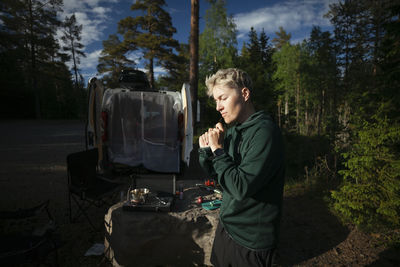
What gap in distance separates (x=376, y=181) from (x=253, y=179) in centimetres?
348

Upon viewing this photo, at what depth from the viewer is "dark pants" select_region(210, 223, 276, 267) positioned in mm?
1252

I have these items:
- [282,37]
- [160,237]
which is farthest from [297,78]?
[160,237]

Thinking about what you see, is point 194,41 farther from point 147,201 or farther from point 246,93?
point 246,93

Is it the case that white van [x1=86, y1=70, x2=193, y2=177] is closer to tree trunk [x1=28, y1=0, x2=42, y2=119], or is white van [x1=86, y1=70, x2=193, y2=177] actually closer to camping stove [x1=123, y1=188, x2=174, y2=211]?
camping stove [x1=123, y1=188, x2=174, y2=211]

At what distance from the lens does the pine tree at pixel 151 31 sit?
1925 cm

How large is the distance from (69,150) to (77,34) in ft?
91.4

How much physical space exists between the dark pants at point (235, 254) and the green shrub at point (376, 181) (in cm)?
285

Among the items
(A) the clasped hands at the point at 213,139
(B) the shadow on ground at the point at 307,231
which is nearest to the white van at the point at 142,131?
(B) the shadow on ground at the point at 307,231

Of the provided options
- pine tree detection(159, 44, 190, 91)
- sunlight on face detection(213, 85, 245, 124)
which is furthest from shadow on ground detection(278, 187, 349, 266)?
pine tree detection(159, 44, 190, 91)

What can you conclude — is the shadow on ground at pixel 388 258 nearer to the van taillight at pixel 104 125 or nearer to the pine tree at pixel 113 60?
the van taillight at pixel 104 125

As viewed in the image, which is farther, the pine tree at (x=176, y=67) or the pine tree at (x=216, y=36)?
the pine tree at (x=176, y=67)

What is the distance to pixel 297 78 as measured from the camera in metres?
26.3

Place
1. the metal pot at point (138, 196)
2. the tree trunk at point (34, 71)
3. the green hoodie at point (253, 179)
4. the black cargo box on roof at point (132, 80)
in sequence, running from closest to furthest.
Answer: the green hoodie at point (253, 179) < the metal pot at point (138, 196) < the black cargo box on roof at point (132, 80) < the tree trunk at point (34, 71)

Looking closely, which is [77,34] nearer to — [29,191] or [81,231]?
[29,191]
